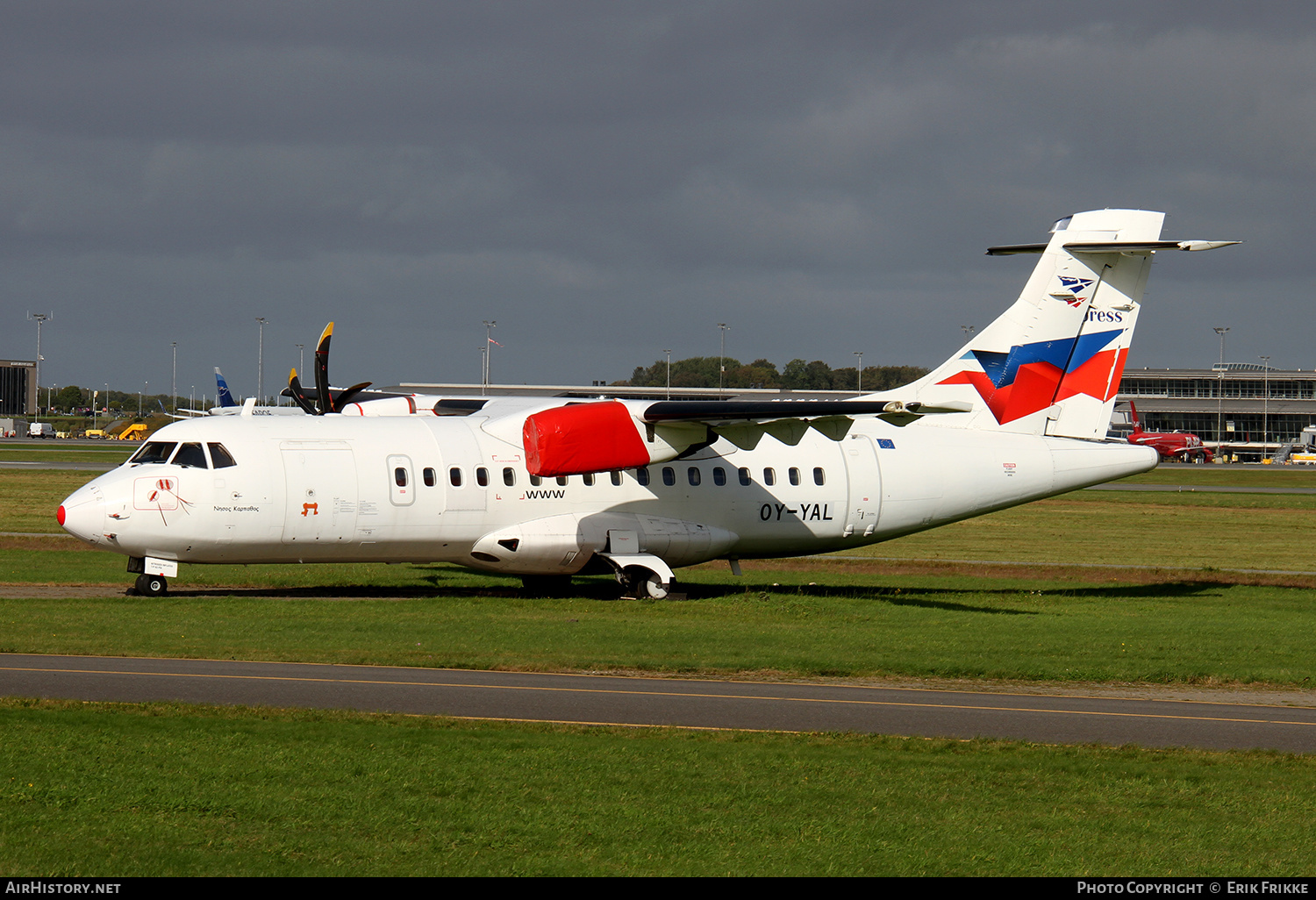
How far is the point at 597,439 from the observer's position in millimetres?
23781

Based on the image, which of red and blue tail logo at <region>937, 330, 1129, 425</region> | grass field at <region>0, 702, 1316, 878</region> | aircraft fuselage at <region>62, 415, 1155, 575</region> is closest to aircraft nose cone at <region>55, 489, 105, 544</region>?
aircraft fuselage at <region>62, 415, 1155, 575</region>

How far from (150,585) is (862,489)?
575 inches

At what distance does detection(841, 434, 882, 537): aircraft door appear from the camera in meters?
27.4

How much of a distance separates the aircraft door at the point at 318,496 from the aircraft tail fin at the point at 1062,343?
42.1 feet

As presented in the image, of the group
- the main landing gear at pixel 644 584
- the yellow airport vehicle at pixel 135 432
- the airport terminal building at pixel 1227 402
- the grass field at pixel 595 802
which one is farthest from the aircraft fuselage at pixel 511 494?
the yellow airport vehicle at pixel 135 432

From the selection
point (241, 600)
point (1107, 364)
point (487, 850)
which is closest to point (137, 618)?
point (241, 600)

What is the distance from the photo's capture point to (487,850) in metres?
8.78

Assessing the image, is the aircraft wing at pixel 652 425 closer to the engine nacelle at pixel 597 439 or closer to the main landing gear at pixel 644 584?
the engine nacelle at pixel 597 439

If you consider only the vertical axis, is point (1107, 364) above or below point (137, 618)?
above

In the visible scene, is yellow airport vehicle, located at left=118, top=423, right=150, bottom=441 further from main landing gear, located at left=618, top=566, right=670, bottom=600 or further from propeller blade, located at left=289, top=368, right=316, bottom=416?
main landing gear, located at left=618, top=566, right=670, bottom=600

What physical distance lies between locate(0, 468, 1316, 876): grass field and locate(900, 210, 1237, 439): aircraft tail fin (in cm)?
621

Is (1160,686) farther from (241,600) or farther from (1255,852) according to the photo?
(241,600)

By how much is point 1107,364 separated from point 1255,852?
68.7 feet

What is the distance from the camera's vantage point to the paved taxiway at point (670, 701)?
1353 cm
